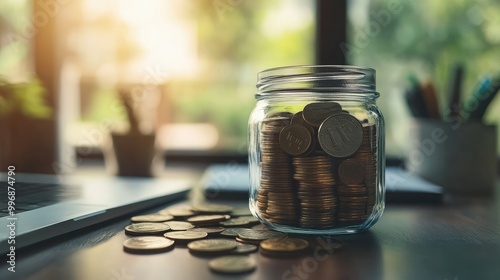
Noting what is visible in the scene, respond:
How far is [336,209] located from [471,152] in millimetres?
530

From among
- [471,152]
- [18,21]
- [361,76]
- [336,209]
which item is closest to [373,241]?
[336,209]

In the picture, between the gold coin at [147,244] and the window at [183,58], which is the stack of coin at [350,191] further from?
the window at [183,58]

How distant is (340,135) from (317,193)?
8 centimetres

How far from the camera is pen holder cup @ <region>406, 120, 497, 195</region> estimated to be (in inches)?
39.5

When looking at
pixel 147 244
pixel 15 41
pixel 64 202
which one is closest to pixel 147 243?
pixel 147 244

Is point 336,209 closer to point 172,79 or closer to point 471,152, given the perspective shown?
point 471,152

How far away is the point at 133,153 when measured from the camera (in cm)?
118

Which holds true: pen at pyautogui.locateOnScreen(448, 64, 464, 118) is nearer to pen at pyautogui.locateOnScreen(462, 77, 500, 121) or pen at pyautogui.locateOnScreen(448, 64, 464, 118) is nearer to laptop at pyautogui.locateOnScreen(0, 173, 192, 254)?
pen at pyautogui.locateOnScreen(462, 77, 500, 121)

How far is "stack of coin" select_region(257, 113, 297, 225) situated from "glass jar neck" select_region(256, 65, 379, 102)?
5 centimetres

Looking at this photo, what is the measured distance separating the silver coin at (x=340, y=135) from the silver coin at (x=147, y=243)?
221 millimetres

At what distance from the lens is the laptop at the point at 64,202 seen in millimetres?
577

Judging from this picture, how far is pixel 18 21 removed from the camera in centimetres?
160

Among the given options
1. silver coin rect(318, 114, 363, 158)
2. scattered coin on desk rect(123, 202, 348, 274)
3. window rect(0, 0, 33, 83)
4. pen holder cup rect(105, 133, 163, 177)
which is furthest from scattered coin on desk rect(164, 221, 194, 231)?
window rect(0, 0, 33, 83)

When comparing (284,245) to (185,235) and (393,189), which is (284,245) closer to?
(185,235)
